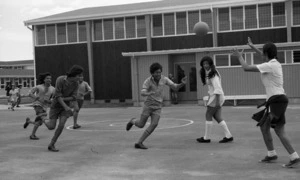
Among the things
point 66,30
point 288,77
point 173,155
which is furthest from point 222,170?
point 66,30

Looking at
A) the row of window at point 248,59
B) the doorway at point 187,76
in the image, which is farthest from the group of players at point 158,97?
the doorway at point 187,76

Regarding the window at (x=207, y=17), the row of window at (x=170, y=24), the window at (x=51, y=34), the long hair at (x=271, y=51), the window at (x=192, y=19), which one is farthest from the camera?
the window at (x=51, y=34)

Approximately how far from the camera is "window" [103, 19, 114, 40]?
2913cm

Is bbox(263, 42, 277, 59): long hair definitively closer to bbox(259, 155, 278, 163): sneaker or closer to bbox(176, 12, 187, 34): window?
bbox(259, 155, 278, 163): sneaker

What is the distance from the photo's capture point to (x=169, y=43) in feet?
91.4

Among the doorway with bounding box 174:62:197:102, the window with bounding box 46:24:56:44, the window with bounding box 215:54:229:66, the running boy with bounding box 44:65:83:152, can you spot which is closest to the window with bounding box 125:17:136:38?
the doorway with bounding box 174:62:197:102

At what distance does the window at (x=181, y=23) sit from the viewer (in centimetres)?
2759

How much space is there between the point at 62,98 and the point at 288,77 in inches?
657

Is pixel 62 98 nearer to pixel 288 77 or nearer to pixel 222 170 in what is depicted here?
pixel 222 170

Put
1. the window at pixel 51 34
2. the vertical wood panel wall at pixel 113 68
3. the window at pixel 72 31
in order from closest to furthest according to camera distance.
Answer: the vertical wood panel wall at pixel 113 68 < the window at pixel 72 31 < the window at pixel 51 34

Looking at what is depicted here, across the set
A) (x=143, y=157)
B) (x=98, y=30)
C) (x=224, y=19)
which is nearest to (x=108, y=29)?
(x=98, y=30)

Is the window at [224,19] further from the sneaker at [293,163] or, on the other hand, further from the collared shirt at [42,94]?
the sneaker at [293,163]

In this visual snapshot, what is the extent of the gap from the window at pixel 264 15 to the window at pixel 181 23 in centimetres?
482

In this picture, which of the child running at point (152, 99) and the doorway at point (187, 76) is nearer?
the child running at point (152, 99)
